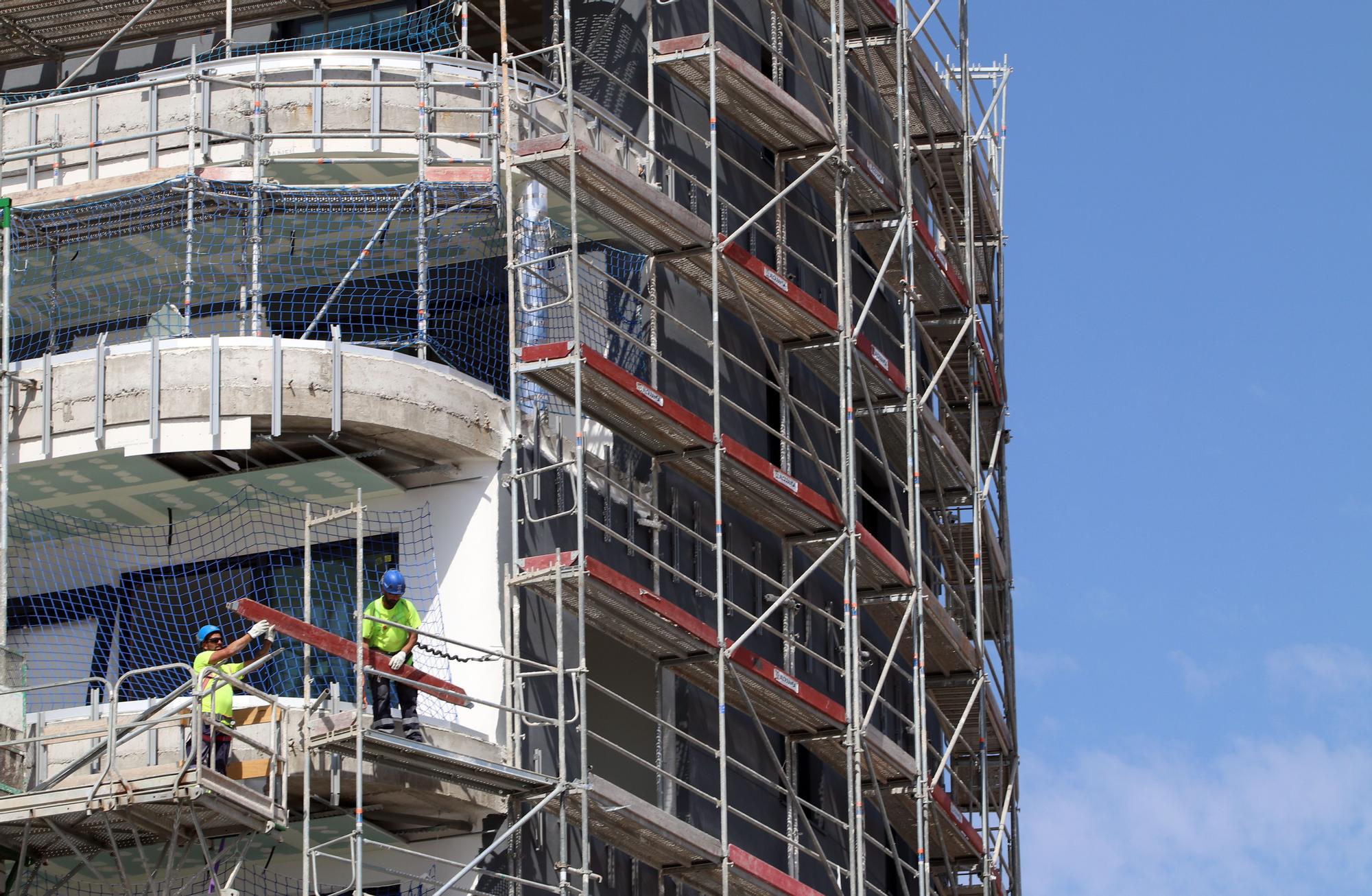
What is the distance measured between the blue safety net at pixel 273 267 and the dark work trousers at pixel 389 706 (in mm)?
5051

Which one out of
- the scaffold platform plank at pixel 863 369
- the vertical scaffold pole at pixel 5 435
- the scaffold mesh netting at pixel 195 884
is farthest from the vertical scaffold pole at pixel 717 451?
the vertical scaffold pole at pixel 5 435

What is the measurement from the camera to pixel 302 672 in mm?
33406

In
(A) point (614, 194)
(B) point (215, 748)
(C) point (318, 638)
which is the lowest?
(B) point (215, 748)

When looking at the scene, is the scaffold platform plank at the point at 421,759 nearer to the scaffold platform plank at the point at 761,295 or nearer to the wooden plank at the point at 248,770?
the wooden plank at the point at 248,770

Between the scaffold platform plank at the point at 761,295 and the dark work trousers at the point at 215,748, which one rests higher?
the scaffold platform plank at the point at 761,295

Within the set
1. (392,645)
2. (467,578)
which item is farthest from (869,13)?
(392,645)

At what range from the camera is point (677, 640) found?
35375 millimetres

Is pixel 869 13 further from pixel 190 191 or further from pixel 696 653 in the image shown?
pixel 190 191

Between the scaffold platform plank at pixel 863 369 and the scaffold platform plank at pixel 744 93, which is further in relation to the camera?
the scaffold platform plank at pixel 863 369

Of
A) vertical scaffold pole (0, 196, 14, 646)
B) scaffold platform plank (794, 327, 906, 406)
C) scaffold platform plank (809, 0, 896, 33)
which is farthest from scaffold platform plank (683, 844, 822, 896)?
scaffold platform plank (809, 0, 896, 33)

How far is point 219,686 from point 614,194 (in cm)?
813

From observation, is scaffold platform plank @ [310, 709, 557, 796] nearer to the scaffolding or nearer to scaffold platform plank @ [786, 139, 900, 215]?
the scaffolding

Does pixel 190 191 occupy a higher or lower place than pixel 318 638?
higher

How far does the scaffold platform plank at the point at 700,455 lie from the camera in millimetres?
33969
